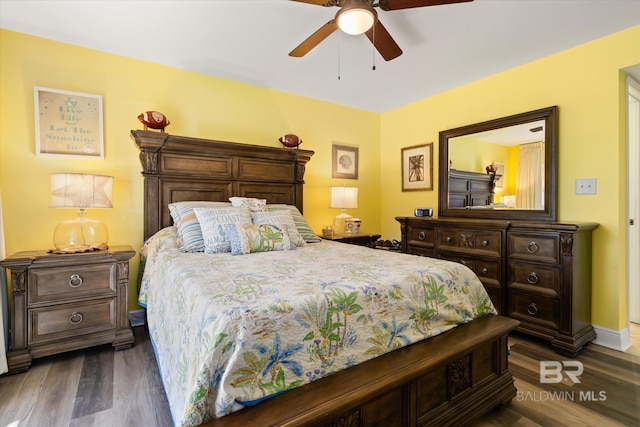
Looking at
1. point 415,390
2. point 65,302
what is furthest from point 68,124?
point 415,390

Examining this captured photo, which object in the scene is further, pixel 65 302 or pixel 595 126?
pixel 595 126

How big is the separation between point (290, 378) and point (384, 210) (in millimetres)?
3587

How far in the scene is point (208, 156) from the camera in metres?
3.00

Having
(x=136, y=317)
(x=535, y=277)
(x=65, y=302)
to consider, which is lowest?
(x=136, y=317)

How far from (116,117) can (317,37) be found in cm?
198

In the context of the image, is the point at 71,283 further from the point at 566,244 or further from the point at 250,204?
the point at 566,244

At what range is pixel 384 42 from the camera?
1.99 meters

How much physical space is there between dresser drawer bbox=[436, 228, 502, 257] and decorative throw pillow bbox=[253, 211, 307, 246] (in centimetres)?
147

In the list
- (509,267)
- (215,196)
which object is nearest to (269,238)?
(215,196)

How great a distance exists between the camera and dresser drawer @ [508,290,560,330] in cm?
231

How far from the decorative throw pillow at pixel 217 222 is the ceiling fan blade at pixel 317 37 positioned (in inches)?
51.6

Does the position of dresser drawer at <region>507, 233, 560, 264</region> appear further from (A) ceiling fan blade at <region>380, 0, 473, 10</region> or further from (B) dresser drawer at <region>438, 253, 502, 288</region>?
(A) ceiling fan blade at <region>380, 0, 473, 10</region>

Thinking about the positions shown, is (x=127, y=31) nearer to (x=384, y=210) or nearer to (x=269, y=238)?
(x=269, y=238)

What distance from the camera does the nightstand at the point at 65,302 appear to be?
78.0 inches
